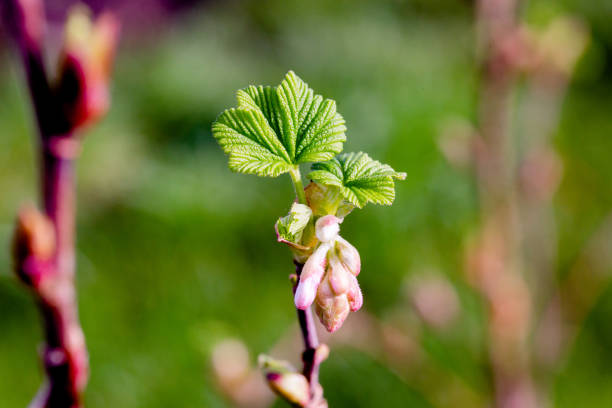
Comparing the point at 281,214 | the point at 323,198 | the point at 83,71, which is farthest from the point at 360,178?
the point at 281,214

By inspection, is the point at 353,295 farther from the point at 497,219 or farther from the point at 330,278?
the point at 497,219

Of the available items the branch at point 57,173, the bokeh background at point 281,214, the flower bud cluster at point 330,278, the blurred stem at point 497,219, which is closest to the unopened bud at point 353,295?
the flower bud cluster at point 330,278

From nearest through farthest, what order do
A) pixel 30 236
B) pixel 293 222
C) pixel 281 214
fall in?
pixel 293 222 < pixel 30 236 < pixel 281 214

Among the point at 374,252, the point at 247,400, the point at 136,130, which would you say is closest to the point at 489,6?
the point at 247,400

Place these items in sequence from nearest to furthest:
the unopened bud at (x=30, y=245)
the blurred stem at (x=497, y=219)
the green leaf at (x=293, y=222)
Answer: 1. the green leaf at (x=293, y=222)
2. the unopened bud at (x=30, y=245)
3. the blurred stem at (x=497, y=219)

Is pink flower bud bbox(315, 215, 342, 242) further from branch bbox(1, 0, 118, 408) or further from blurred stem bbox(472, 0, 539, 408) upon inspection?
blurred stem bbox(472, 0, 539, 408)

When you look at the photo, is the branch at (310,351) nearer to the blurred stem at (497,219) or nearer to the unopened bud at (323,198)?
the unopened bud at (323,198)
